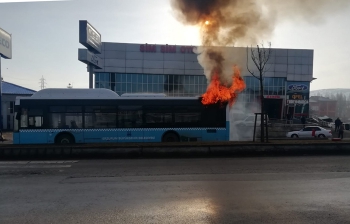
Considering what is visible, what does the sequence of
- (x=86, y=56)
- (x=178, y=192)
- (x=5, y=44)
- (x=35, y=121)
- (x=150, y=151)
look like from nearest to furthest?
(x=178, y=192) < (x=150, y=151) < (x=35, y=121) < (x=86, y=56) < (x=5, y=44)

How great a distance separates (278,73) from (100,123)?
1506 inches

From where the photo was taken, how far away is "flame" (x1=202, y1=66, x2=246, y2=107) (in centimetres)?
1606

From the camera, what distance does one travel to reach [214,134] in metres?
16.8

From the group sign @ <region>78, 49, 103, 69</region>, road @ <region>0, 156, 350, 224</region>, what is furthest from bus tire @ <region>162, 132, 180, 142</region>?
sign @ <region>78, 49, 103, 69</region>

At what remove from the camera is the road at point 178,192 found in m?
5.32

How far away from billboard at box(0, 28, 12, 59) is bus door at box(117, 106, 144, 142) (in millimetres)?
16945

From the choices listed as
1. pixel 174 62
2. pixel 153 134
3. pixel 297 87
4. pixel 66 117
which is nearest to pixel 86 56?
pixel 66 117

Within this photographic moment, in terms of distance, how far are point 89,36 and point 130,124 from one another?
34.6ft

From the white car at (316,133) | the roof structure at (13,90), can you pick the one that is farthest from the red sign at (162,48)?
the white car at (316,133)

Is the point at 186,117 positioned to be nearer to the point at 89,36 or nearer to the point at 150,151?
the point at 150,151

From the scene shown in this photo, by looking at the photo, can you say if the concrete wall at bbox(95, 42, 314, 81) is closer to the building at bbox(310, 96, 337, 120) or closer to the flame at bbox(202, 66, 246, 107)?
the flame at bbox(202, 66, 246, 107)

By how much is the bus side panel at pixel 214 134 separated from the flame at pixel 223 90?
61.1 inches

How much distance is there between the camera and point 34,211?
18.5 feet

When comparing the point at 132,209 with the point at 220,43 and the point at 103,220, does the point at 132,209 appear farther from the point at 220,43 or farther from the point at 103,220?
the point at 220,43
